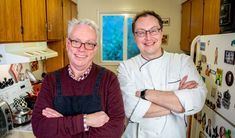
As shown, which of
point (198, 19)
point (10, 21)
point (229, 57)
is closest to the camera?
point (229, 57)

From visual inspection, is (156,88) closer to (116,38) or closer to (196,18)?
(196,18)

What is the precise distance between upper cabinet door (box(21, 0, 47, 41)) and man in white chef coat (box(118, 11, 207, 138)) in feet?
3.71

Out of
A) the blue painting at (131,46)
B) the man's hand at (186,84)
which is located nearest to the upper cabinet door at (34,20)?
the man's hand at (186,84)

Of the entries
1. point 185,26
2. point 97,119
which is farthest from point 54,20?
point 185,26

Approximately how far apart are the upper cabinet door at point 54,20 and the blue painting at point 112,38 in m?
1.49

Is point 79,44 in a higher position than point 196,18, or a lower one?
lower

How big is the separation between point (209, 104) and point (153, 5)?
10.2 ft

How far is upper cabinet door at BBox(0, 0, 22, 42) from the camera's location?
1646 mm

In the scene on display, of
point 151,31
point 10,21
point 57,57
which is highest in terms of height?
point 10,21

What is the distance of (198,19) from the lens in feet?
10.3

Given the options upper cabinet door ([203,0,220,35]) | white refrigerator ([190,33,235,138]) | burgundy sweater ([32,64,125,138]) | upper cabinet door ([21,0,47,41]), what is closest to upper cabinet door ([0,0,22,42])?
upper cabinet door ([21,0,47,41])

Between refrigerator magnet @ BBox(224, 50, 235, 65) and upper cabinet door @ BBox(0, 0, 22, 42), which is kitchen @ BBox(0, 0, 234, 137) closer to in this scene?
upper cabinet door @ BBox(0, 0, 22, 42)

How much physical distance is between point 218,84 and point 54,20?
83.1 inches

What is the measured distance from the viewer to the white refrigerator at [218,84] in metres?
1.26
